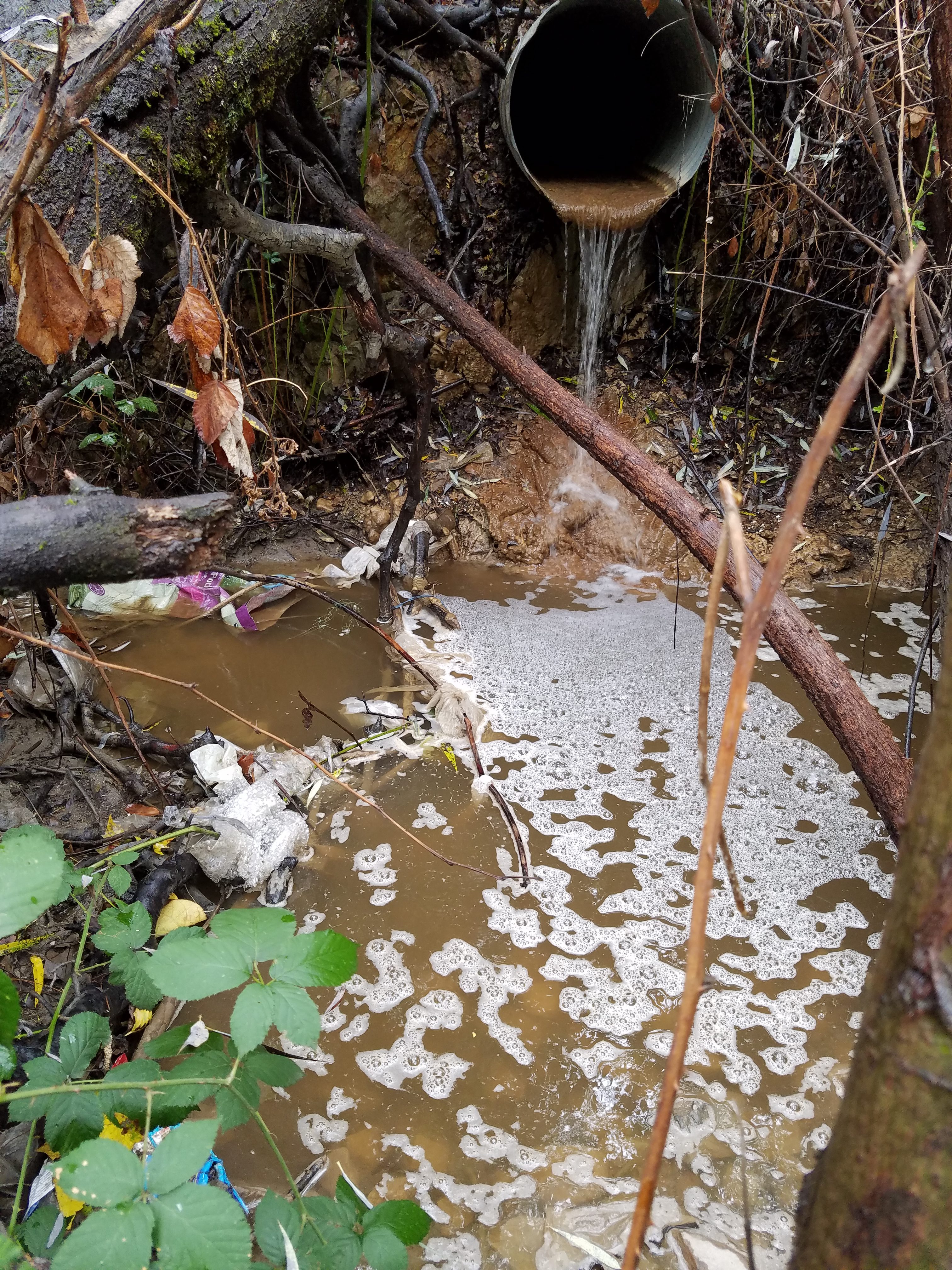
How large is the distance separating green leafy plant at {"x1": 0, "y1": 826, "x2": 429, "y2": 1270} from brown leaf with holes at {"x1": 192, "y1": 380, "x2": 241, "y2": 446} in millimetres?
935

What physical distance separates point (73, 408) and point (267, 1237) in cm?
297

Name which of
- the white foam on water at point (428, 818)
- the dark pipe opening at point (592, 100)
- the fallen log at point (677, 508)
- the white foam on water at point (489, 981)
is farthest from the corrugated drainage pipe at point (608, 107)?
the white foam on water at point (489, 981)

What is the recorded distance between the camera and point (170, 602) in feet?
9.36

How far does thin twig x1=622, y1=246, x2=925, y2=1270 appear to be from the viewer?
0.48 m

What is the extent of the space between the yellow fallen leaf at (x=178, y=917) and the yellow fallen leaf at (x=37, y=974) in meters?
0.22

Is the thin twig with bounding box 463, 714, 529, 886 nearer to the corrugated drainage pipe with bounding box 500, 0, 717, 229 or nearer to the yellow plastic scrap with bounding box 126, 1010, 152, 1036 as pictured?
the yellow plastic scrap with bounding box 126, 1010, 152, 1036

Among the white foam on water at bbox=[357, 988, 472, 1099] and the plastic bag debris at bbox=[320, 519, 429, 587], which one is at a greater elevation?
the plastic bag debris at bbox=[320, 519, 429, 587]

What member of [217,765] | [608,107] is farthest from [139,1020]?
[608,107]

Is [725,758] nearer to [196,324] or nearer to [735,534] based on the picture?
[735,534]

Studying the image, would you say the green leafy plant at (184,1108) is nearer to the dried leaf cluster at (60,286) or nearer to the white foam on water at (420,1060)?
the white foam on water at (420,1060)

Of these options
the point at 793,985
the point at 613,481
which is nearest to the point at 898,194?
the point at 613,481

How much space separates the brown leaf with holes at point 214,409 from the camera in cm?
155

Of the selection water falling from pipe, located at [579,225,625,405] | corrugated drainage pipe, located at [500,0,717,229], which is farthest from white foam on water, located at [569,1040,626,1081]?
corrugated drainage pipe, located at [500,0,717,229]

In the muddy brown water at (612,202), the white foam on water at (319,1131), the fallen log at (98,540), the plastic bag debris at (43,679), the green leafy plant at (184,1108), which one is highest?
the muddy brown water at (612,202)
